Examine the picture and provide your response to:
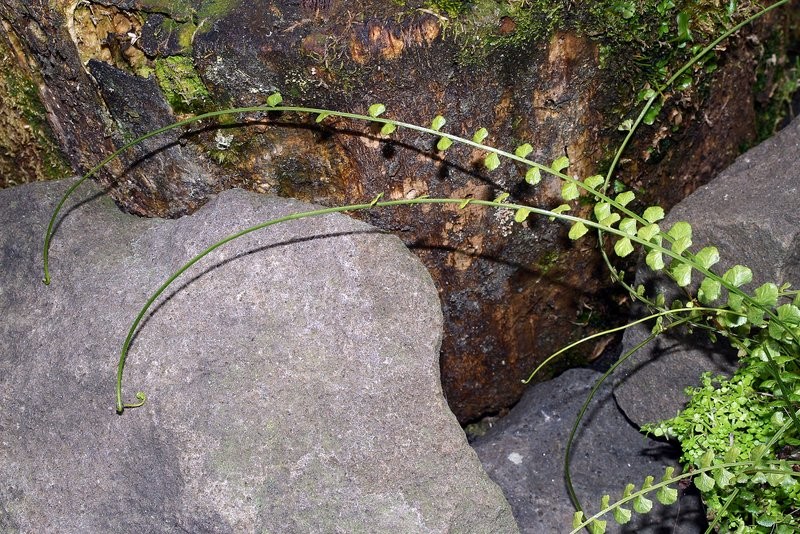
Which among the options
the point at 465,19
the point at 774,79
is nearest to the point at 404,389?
the point at 465,19

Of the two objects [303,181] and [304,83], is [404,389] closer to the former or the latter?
[303,181]

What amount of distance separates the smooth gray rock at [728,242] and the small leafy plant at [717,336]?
10 centimetres

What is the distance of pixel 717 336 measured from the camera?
244 cm

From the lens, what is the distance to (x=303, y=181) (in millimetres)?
2359

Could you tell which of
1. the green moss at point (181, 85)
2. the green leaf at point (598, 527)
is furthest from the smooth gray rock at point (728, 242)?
the green moss at point (181, 85)

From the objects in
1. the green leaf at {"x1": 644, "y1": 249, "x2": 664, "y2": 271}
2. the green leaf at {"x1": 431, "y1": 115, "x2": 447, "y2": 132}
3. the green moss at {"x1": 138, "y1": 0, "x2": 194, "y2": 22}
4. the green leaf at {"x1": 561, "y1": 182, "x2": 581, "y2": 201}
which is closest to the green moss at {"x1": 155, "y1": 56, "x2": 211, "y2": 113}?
the green moss at {"x1": 138, "y1": 0, "x2": 194, "y2": 22}

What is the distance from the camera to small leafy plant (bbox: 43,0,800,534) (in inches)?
74.4

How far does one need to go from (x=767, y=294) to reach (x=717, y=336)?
0.57m

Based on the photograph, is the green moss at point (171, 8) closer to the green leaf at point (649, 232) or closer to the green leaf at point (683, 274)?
the green leaf at point (649, 232)

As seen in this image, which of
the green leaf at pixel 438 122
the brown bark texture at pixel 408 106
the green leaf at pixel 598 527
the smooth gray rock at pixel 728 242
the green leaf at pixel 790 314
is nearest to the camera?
the green leaf at pixel 598 527

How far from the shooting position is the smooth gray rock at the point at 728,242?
7.52 ft

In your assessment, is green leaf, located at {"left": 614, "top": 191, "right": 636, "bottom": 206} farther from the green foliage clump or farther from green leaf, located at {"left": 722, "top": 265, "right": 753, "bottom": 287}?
the green foliage clump

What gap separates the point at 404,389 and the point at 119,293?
869 mm

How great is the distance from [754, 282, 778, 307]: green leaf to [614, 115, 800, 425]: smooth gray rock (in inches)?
16.8
